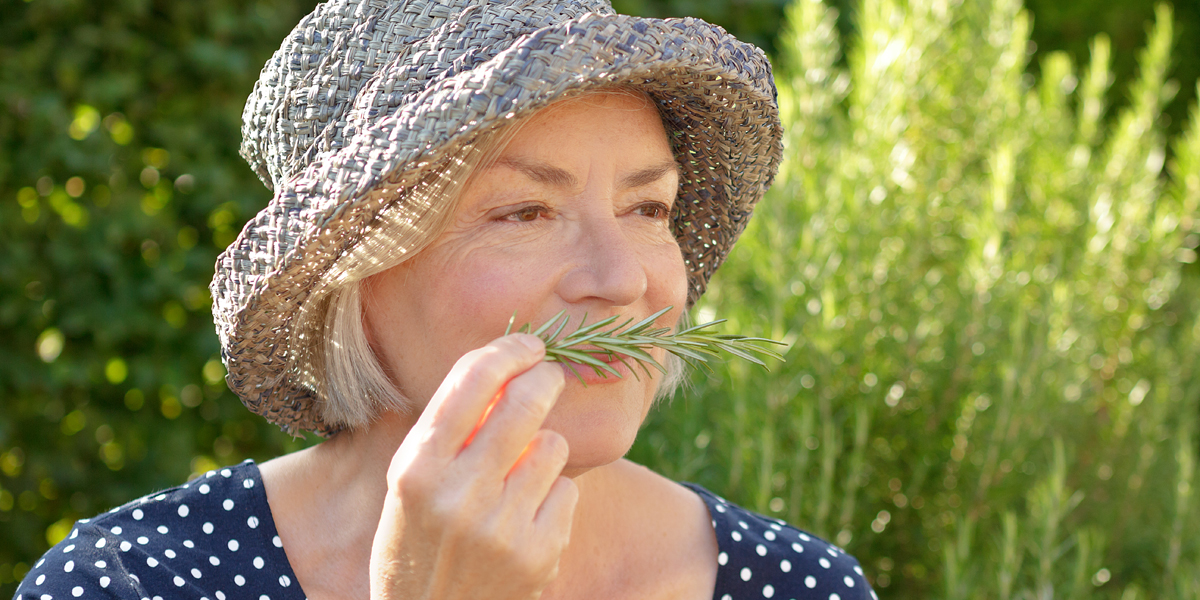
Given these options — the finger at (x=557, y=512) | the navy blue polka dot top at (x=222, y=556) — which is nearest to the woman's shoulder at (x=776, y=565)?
the navy blue polka dot top at (x=222, y=556)

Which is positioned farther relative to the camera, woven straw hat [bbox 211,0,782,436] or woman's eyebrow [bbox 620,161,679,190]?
woman's eyebrow [bbox 620,161,679,190]

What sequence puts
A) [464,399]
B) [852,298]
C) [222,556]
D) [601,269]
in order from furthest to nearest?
[852,298] < [222,556] < [601,269] < [464,399]

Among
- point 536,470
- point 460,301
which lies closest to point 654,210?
point 460,301

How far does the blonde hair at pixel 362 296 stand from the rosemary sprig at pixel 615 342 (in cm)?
21

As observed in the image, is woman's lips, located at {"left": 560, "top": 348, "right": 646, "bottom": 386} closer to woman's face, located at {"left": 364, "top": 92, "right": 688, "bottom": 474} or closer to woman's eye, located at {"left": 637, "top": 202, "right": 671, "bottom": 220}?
woman's face, located at {"left": 364, "top": 92, "right": 688, "bottom": 474}

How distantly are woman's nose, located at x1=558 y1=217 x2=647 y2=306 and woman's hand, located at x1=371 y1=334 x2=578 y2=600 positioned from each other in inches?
9.4

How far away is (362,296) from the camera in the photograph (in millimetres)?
1492

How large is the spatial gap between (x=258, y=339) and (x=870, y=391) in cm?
135

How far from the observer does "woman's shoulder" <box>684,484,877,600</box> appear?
174 centimetres

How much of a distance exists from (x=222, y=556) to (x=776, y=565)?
97 cm

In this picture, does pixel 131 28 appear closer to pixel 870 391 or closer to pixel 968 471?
pixel 870 391

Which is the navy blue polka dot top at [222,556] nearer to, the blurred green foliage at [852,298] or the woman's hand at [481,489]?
the blurred green foliage at [852,298]

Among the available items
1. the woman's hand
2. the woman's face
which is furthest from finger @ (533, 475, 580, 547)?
the woman's face

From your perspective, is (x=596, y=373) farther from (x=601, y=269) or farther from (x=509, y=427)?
(x=509, y=427)
